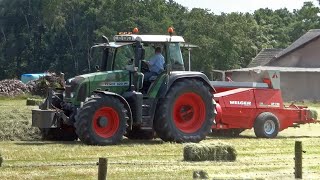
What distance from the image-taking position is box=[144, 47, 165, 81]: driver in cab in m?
22.8

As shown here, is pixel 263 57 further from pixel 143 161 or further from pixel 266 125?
pixel 143 161

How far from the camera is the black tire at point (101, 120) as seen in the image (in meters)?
21.2

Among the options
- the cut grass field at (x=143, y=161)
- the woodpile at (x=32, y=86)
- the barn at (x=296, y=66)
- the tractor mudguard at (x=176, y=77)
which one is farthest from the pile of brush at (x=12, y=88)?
the tractor mudguard at (x=176, y=77)

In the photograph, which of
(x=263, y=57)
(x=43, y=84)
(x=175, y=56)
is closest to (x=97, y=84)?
(x=175, y=56)

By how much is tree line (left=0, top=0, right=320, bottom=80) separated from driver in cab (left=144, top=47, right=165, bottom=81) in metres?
47.8

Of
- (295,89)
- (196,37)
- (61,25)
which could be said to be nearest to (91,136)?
(295,89)

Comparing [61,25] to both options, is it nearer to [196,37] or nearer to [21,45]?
[21,45]

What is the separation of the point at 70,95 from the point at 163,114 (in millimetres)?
2321

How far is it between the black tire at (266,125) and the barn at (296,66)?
108 ft

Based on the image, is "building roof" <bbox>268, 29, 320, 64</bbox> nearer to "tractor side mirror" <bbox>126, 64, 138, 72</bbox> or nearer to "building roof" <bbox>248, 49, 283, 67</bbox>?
"building roof" <bbox>248, 49, 283, 67</bbox>

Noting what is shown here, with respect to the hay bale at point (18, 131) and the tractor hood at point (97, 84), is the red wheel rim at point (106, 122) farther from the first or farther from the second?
the hay bale at point (18, 131)

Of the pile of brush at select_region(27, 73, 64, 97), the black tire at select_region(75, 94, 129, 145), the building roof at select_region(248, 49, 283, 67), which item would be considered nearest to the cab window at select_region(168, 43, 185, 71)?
the black tire at select_region(75, 94, 129, 145)

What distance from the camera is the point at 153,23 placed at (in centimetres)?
7688

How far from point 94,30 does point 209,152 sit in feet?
213
